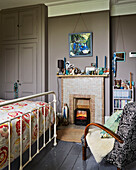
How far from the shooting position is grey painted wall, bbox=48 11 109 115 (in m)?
3.81

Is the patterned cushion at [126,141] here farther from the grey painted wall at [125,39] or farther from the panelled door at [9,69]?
the panelled door at [9,69]

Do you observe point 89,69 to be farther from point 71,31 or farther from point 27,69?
point 27,69

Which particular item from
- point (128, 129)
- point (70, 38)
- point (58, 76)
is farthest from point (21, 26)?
point (128, 129)

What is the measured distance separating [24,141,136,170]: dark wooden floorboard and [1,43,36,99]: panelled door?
6.16 ft

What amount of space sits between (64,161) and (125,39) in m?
3.23

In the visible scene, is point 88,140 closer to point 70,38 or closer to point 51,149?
point 51,149

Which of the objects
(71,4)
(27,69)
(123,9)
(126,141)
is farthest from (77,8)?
(126,141)

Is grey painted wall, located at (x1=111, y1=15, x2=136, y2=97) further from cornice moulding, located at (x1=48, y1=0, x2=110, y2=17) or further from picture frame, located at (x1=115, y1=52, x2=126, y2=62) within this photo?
cornice moulding, located at (x1=48, y1=0, x2=110, y2=17)

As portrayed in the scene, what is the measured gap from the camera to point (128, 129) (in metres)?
1.67

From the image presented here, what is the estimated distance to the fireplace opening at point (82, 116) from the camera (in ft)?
12.5

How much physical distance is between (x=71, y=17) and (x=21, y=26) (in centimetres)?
129

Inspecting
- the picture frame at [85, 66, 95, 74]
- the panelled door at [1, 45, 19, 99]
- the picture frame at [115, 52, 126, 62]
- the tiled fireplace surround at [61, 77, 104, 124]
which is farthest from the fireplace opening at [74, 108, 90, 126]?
the panelled door at [1, 45, 19, 99]

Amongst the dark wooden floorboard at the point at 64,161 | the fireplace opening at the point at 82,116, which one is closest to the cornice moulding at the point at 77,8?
the fireplace opening at the point at 82,116

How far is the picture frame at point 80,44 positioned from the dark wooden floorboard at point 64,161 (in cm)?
230
